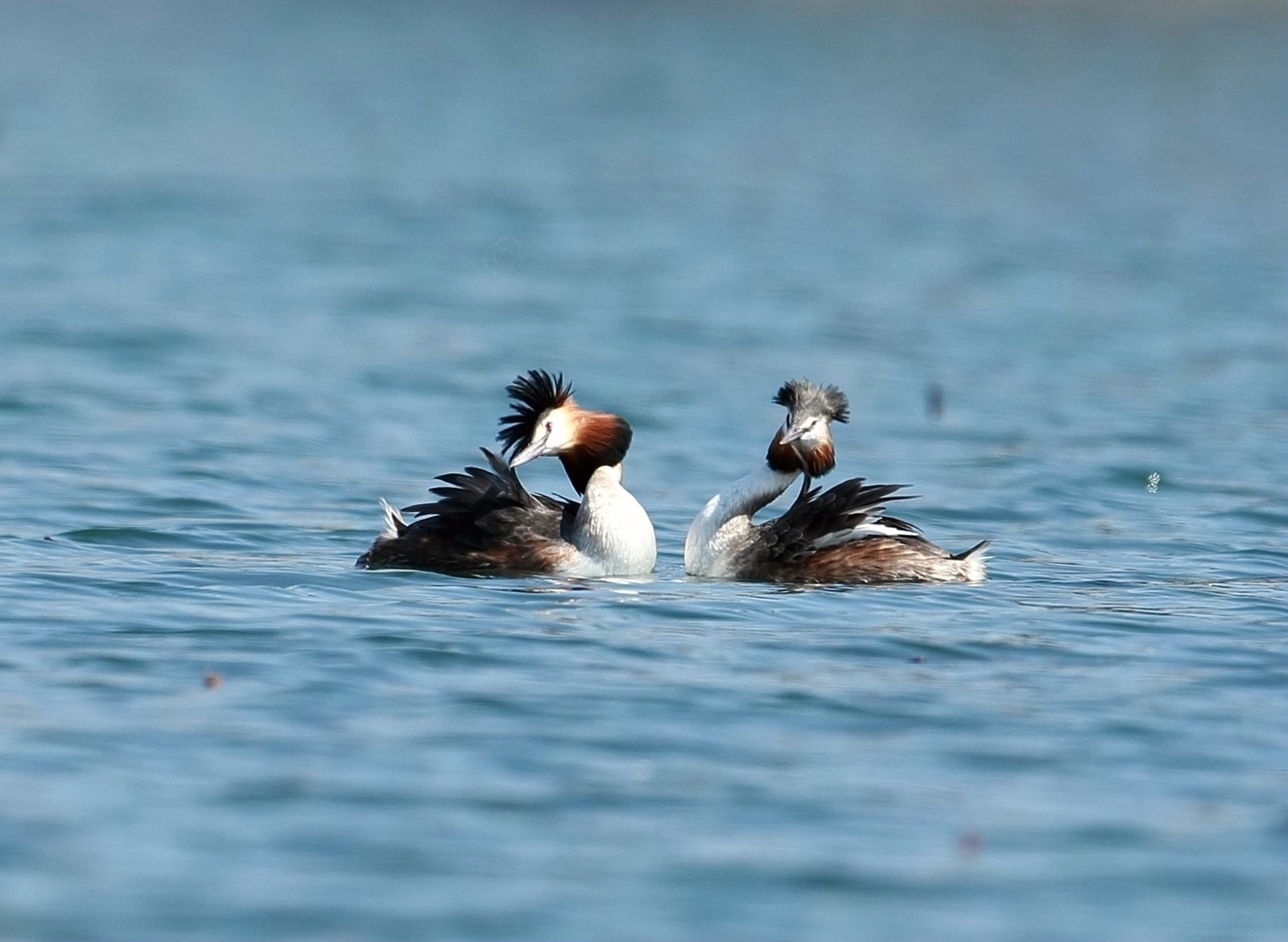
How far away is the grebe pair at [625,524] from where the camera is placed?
1218cm

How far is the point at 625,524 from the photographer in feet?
40.3

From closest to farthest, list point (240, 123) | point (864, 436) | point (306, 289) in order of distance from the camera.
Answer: point (864, 436)
point (306, 289)
point (240, 123)

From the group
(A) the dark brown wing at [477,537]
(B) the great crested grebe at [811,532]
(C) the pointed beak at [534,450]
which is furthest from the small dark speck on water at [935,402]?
(A) the dark brown wing at [477,537]

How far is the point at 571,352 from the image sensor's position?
22.1 m

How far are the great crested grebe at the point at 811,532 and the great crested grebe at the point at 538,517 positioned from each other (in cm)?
42

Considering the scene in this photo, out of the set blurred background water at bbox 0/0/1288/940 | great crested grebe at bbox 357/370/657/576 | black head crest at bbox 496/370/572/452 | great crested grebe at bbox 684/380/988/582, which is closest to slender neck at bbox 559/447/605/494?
A: great crested grebe at bbox 357/370/657/576

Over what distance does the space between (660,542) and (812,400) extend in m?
1.86

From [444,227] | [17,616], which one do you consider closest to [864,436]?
[17,616]

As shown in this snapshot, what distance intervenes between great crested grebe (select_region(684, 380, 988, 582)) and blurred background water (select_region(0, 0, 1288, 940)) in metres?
0.27

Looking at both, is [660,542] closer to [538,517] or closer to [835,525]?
[538,517]

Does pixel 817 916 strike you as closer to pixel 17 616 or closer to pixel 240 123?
pixel 17 616

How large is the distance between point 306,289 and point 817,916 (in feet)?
63.8

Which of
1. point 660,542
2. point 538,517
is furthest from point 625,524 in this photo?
point 660,542

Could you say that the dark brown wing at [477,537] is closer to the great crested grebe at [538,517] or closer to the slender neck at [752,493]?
the great crested grebe at [538,517]
